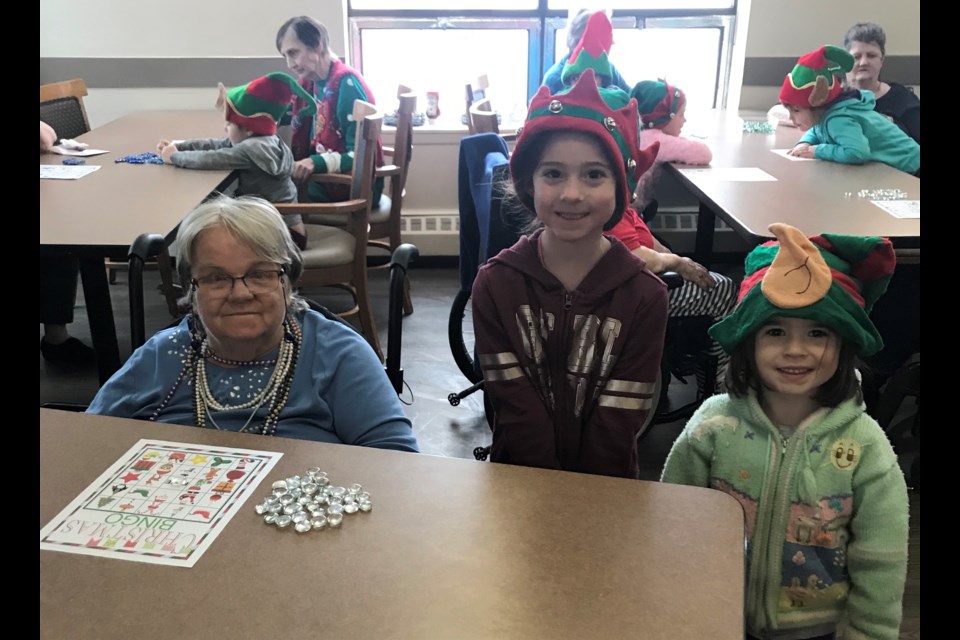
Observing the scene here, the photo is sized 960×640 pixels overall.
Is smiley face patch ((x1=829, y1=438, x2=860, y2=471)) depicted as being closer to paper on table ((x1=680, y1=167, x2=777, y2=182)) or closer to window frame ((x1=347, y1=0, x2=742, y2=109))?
paper on table ((x1=680, y1=167, x2=777, y2=182))

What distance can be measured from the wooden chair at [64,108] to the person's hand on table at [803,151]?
332 cm

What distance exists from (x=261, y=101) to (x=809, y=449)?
2417 millimetres

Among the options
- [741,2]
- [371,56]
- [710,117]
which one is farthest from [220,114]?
[741,2]

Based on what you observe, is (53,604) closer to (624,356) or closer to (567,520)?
(567,520)

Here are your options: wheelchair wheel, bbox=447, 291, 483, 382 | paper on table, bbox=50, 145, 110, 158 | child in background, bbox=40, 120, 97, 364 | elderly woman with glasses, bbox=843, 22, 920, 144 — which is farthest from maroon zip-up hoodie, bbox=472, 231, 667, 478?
elderly woman with glasses, bbox=843, 22, 920, 144

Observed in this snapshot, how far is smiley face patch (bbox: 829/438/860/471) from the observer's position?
4.15 ft

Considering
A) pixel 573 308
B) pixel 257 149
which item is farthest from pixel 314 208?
pixel 573 308

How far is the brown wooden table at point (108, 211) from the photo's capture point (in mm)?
2141

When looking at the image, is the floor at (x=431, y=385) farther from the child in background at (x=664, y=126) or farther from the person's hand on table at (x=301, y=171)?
the child in background at (x=664, y=126)

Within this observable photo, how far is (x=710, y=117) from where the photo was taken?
4238 millimetres

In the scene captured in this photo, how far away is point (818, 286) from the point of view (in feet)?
4.02

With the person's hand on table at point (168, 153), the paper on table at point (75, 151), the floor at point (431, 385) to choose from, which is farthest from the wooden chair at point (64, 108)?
the person's hand on table at point (168, 153)
